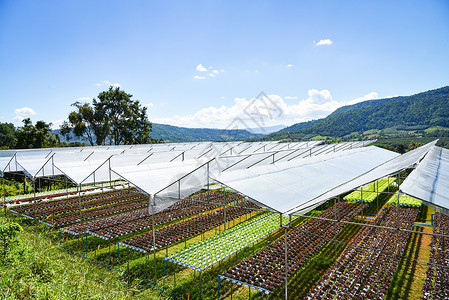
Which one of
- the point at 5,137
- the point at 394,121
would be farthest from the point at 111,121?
the point at 394,121

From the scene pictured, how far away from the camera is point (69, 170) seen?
13.1 m

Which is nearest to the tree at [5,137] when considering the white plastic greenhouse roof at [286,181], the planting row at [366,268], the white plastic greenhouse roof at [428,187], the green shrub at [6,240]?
the green shrub at [6,240]

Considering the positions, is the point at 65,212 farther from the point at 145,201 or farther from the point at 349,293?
the point at 349,293

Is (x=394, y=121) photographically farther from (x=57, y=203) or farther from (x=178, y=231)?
(x=57, y=203)

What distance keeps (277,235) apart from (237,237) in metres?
2.33

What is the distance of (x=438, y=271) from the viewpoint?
7062mm

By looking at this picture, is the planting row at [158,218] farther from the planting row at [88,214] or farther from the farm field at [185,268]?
the planting row at [88,214]

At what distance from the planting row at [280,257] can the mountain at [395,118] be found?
6797 cm

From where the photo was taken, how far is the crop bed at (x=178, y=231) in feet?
28.1

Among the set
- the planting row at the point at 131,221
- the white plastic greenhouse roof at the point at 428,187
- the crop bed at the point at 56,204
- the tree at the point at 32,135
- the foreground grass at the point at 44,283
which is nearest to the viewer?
the foreground grass at the point at 44,283

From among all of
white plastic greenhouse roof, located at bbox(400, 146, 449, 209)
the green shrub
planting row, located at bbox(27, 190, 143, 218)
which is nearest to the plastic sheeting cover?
white plastic greenhouse roof, located at bbox(400, 146, 449, 209)

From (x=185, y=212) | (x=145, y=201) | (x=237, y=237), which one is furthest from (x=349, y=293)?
(x=145, y=201)

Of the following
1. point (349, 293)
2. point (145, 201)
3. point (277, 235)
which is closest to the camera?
point (349, 293)

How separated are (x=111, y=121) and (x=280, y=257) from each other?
121 feet
